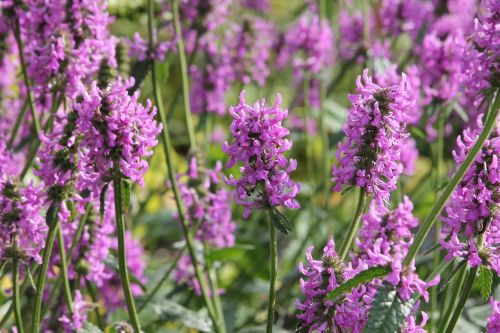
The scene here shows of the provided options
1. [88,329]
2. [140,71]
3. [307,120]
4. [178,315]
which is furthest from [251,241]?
[88,329]

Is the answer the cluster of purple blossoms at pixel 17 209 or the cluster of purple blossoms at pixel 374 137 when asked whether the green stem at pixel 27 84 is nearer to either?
the cluster of purple blossoms at pixel 17 209

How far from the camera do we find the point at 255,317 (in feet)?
15.1

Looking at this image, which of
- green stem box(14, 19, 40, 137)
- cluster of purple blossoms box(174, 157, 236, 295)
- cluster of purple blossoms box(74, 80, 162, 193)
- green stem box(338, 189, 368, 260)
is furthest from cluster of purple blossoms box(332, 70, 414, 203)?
green stem box(14, 19, 40, 137)

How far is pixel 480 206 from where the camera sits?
7.82ft

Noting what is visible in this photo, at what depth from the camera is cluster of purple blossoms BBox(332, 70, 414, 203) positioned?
2.27m

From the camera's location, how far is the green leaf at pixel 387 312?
216 cm

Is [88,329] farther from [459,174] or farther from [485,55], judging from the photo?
[485,55]

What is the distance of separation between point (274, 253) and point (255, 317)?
2.22 metres

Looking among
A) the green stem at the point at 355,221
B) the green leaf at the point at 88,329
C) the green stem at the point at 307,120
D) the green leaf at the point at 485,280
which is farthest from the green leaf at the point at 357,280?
the green stem at the point at 307,120

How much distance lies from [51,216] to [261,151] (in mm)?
737

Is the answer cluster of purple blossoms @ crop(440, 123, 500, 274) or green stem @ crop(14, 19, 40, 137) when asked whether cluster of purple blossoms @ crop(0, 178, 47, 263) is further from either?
cluster of purple blossoms @ crop(440, 123, 500, 274)

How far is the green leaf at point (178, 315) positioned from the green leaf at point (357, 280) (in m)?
1.55

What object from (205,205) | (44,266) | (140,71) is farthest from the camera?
(205,205)

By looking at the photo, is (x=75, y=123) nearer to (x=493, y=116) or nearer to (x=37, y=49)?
(x=37, y=49)
